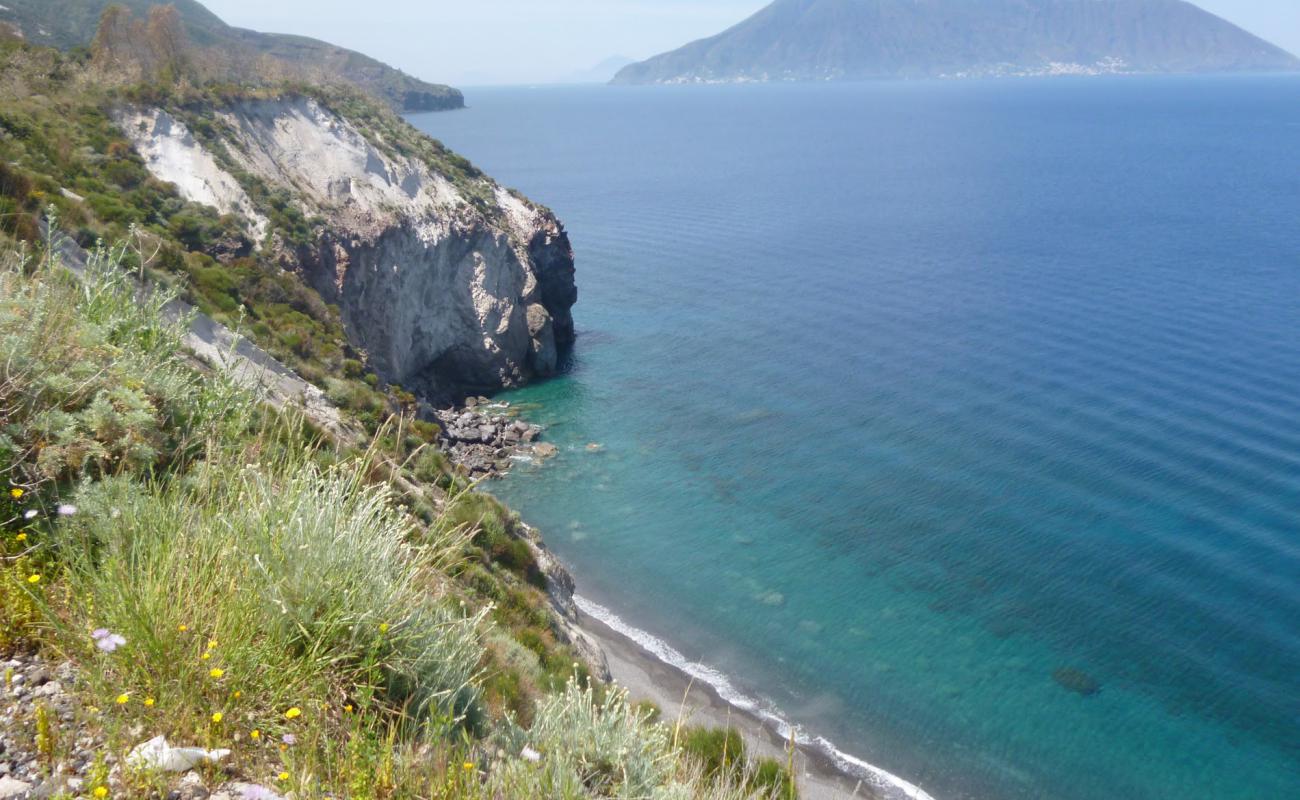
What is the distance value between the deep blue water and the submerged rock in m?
0.24

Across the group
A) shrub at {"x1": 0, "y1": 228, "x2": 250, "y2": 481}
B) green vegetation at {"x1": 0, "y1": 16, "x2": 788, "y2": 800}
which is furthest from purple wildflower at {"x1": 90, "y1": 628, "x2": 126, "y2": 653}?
shrub at {"x1": 0, "y1": 228, "x2": 250, "y2": 481}

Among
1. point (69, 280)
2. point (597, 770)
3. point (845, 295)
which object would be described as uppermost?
point (69, 280)

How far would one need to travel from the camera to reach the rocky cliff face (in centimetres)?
3791

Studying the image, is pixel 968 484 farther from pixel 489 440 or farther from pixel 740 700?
pixel 489 440

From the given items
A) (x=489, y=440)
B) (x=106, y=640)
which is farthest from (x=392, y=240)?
(x=106, y=640)

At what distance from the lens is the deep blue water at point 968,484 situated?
23.5m

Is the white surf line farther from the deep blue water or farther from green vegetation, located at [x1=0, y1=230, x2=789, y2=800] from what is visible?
green vegetation, located at [x1=0, y1=230, x2=789, y2=800]

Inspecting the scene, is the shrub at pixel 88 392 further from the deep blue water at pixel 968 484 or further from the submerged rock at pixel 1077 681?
the submerged rock at pixel 1077 681

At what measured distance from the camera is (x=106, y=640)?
4301 millimetres

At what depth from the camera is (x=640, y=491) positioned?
116ft

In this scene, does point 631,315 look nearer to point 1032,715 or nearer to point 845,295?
point 845,295

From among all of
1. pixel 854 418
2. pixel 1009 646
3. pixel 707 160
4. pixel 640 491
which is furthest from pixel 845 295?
pixel 707 160

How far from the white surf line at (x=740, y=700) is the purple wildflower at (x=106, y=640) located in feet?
53.2

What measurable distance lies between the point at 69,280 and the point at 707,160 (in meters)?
124
